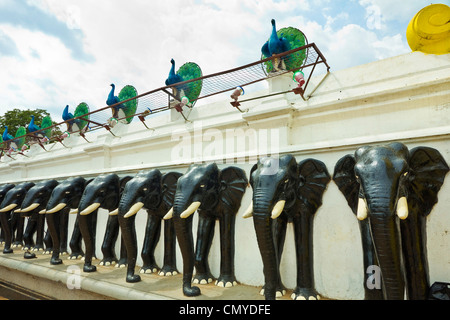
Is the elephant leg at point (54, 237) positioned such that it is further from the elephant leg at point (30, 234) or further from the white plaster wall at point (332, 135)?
the elephant leg at point (30, 234)

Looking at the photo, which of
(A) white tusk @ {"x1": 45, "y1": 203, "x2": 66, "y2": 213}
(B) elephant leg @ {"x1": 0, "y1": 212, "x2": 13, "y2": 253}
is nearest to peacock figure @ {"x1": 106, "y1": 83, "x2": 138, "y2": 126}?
(B) elephant leg @ {"x1": 0, "y1": 212, "x2": 13, "y2": 253}

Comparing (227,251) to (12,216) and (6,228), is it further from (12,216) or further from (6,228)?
(12,216)

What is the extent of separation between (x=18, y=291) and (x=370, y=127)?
5.77 metres

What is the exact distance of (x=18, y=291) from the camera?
4.51 m

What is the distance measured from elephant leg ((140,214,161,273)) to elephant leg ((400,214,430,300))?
3.21 m

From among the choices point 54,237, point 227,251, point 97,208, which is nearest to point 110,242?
point 54,237

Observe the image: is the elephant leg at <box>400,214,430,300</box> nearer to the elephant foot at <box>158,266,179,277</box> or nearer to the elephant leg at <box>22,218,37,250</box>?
the elephant foot at <box>158,266,179,277</box>

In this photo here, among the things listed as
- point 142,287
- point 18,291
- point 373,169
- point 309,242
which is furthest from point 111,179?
point 373,169

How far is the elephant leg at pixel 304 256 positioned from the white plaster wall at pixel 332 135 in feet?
0.49

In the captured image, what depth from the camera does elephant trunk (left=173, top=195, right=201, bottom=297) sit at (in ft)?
10.4

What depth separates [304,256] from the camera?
3059 mm

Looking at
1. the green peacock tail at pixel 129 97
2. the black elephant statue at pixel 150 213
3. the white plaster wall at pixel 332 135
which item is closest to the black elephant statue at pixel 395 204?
the white plaster wall at pixel 332 135

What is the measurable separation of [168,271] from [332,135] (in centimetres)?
303

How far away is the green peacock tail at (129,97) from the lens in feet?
25.9
